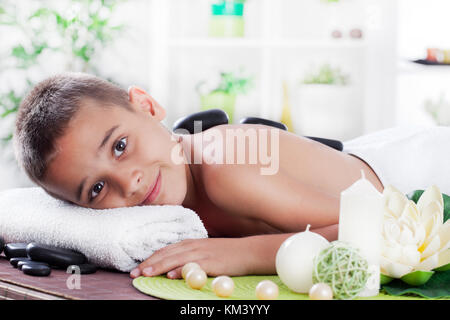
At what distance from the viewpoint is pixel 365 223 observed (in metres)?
0.82

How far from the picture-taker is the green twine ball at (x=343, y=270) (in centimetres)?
77

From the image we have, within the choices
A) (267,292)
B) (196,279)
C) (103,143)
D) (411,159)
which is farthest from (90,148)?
(411,159)

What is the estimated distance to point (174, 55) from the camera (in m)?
3.24

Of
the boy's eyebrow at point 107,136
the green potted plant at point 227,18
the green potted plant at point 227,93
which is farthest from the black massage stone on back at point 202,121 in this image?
the green potted plant at point 227,18

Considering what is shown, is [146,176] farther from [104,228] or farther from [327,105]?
[327,105]

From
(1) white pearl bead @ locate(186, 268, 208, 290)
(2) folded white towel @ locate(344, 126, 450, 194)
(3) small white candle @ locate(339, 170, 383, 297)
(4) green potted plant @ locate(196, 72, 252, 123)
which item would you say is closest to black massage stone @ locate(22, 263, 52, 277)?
(1) white pearl bead @ locate(186, 268, 208, 290)

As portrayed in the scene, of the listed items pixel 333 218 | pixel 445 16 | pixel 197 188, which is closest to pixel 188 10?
pixel 445 16

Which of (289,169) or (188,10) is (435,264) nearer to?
(289,169)

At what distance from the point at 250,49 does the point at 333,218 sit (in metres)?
2.22

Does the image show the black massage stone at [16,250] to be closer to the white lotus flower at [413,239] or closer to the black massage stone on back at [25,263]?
the black massage stone on back at [25,263]

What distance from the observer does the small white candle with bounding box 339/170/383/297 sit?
0.81 m

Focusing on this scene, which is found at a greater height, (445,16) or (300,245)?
(445,16)
